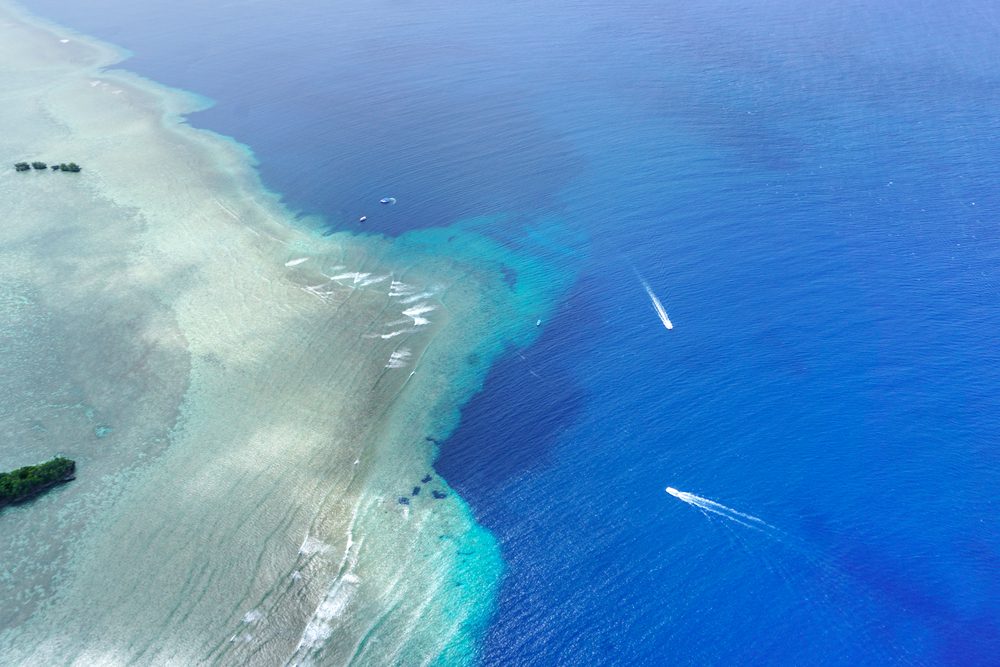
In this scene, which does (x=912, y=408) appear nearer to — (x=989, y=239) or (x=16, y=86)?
(x=989, y=239)

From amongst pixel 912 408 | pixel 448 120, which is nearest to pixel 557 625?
pixel 912 408

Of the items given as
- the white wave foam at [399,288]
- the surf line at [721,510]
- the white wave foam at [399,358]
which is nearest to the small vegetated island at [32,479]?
the white wave foam at [399,358]

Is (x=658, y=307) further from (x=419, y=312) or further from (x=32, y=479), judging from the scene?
(x=32, y=479)

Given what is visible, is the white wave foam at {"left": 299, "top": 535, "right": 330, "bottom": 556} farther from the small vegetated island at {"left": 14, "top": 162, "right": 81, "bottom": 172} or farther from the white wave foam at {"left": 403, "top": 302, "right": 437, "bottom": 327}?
the small vegetated island at {"left": 14, "top": 162, "right": 81, "bottom": 172}

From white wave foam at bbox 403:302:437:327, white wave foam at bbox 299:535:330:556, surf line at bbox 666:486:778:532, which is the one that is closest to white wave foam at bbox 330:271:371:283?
white wave foam at bbox 403:302:437:327

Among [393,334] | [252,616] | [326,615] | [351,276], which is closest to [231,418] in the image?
[393,334]

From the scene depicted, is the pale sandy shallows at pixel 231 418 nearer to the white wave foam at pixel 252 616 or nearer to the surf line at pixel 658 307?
the white wave foam at pixel 252 616
